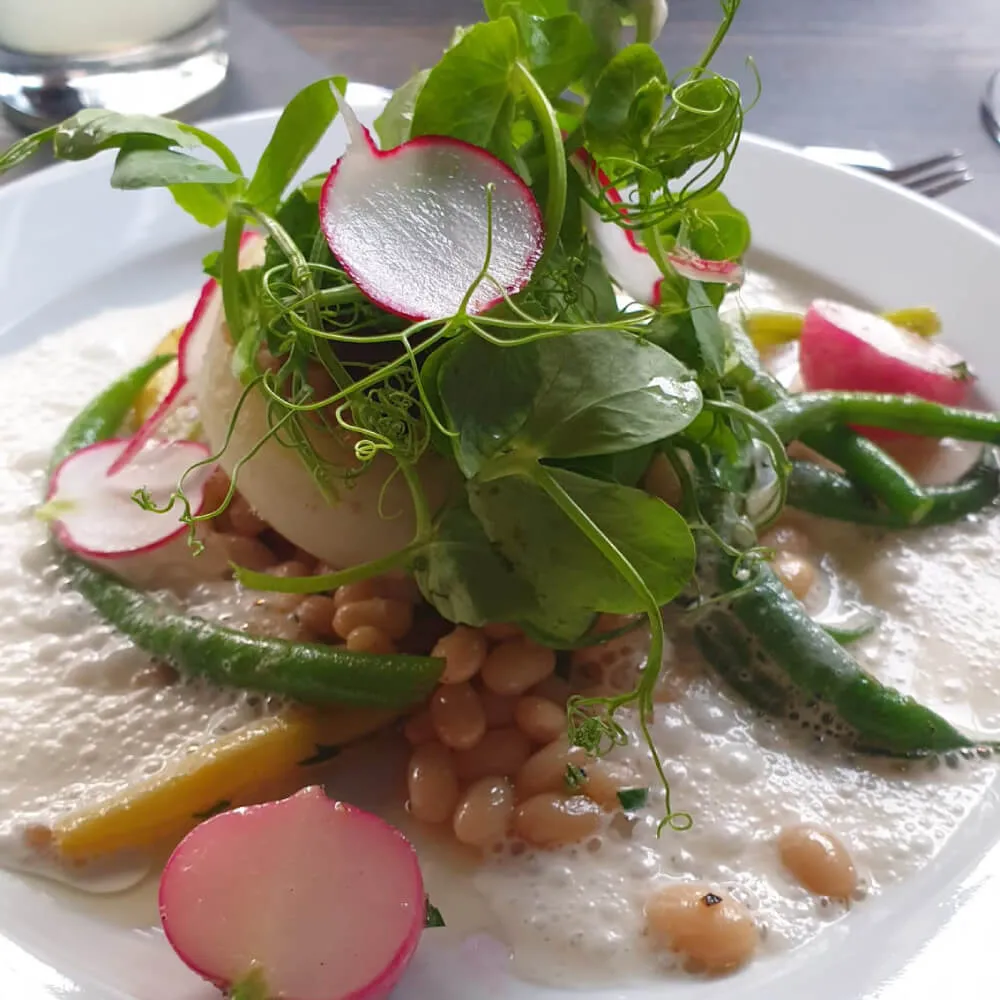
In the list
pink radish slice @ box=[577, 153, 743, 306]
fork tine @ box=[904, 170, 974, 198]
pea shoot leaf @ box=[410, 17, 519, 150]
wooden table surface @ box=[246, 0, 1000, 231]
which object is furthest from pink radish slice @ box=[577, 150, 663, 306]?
wooden table surface @ box=[246, 0, 1000, 231]

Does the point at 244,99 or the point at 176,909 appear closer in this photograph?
the point at 176,909

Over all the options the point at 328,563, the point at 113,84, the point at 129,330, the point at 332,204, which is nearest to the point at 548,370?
the point at 332,204

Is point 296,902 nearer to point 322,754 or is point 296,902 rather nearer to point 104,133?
point 322,754

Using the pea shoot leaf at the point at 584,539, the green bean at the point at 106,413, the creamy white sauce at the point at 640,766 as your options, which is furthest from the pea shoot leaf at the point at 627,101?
the green bean at the point at 106,413

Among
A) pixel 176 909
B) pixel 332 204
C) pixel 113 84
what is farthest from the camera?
pixel 113 84

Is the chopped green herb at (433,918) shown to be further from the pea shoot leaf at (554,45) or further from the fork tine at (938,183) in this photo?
the fork tine at (938,183)

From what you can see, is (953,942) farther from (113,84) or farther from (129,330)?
(113,84)

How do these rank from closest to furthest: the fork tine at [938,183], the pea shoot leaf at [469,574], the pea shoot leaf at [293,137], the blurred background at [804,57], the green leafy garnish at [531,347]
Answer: the green leafy garnish at [531,347] → the pea shoot leaf at [469,574] → the pea shoot leaf at [293,137] → the fork tine at [938,183] → the blurred background at [804,57]
